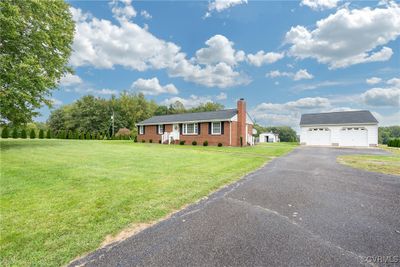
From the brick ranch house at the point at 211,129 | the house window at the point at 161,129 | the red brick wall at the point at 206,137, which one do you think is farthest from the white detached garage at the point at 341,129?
the house window at the point at 161,129

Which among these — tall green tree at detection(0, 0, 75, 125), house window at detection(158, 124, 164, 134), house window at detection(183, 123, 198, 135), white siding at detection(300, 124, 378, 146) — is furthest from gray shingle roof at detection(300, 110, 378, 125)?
tall green tree at detection(0, 0, 75, 125)

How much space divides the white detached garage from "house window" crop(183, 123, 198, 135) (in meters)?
15.1

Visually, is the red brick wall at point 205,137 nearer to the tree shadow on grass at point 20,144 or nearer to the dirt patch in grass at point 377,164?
the dirt patch in grass at point 377,164

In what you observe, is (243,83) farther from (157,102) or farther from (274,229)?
(157,102)

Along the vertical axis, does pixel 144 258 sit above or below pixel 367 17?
below

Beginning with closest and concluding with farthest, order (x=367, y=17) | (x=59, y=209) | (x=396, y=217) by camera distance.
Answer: (x=396, y=217) → (x=59, y=209) → (x=367, y=17)

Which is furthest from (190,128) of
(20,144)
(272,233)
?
(272,233)

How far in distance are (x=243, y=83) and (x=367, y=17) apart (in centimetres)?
1639

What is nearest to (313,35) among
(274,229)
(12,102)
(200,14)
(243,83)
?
(200,14)

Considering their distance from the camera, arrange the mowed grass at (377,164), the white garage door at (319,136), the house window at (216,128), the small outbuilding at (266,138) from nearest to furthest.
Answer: the mowed grass at (377,164), the house window at (216,128), the white garage door at (319,136), the small outbuilding at (266,138)

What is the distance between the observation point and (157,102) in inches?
2395

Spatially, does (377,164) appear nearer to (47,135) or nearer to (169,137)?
(169,137)

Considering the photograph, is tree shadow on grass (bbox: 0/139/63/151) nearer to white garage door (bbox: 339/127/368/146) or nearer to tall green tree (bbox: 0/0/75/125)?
tall green tree (bbox: 0/0/75/125)

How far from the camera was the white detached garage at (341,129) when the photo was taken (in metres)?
24.5
